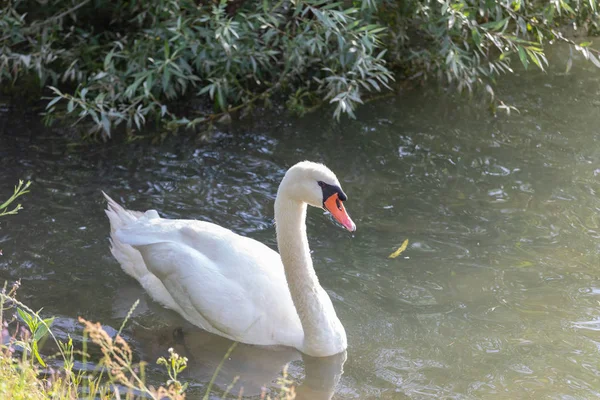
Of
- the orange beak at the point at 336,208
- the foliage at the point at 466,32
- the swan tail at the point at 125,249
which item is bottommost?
the swan tail at the point at 125,249

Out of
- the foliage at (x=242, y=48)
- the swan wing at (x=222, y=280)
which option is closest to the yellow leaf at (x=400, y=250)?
the swan wing at (x=222, y=280)

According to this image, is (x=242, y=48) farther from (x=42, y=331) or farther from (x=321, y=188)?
(x=42, y=331)

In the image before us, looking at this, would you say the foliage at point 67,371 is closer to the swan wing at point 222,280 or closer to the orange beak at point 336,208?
the swan wing at point 222,280

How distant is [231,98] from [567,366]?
4.75m

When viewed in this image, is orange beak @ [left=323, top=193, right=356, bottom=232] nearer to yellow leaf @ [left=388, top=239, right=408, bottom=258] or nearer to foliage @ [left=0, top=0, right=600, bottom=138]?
yellow leaf @ [left=388, top=239, right=408, bottom=258]

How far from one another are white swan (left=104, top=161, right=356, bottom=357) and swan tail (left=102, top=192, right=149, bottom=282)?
39 mm

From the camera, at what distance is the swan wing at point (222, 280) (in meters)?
5.12

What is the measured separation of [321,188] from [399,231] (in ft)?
5.84

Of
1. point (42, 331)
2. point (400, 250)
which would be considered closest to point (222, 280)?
point (400, 250)

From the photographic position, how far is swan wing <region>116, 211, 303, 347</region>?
202 inches

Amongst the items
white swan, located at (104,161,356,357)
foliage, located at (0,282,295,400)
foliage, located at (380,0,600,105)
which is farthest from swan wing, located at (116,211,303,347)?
foliage, located at (380,0,600,105)

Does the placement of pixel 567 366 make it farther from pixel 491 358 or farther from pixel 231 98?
pixel 231 98

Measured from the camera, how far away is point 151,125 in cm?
826

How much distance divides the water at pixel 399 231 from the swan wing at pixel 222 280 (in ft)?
0.53
